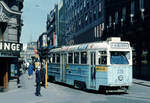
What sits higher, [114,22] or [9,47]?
[114,22]

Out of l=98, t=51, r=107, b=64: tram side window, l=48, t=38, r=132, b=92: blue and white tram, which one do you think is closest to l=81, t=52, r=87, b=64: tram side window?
l=48, t=38, r=132, b=92: blue and white tram

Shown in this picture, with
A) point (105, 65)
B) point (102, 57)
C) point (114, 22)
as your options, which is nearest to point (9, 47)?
point (102, 57)

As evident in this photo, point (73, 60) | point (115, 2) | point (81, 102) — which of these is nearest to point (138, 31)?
point (115, 2)

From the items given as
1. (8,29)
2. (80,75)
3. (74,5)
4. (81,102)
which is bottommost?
(81,102)

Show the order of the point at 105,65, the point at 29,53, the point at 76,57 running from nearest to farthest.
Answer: the point at 105,65 → the point at 76,57 → the point at 29,53

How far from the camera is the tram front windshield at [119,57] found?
14.5 metres

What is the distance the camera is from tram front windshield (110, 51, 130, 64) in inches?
572

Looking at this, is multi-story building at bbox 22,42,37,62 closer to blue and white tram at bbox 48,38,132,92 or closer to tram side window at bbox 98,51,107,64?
blue and white tram at bbox 48,38,132,92

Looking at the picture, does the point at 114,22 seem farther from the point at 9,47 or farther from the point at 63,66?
the point at 9,47

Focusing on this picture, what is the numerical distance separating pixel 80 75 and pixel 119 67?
2.88 metres

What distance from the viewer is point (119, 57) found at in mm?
14766

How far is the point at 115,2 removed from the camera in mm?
34688

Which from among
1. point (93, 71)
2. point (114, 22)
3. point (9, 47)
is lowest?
point (93, 71)

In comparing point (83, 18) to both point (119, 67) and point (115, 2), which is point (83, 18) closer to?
point (115, 2)
